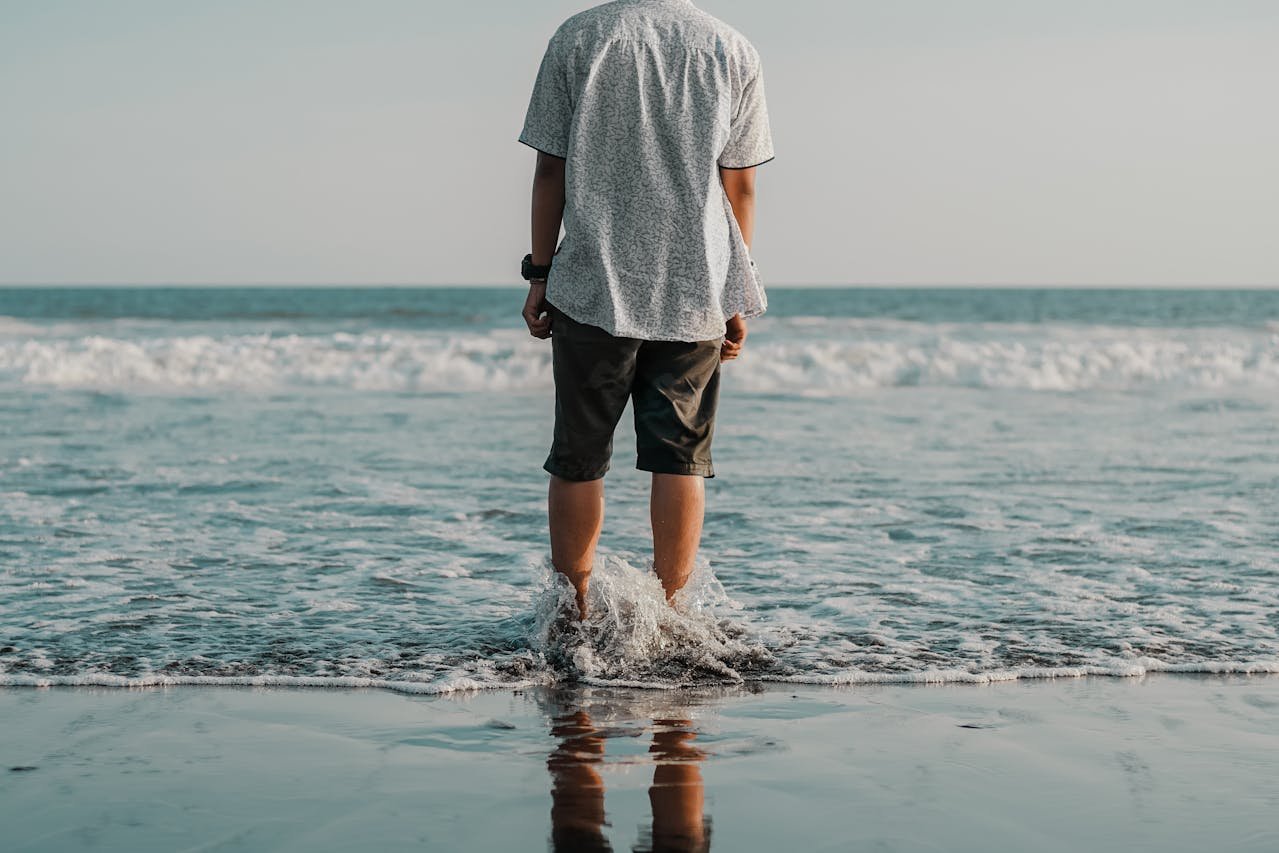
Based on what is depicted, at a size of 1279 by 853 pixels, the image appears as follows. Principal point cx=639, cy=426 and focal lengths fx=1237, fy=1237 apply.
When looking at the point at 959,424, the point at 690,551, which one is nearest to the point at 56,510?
the point at 690,551

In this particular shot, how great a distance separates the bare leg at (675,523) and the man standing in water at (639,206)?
0.11 m

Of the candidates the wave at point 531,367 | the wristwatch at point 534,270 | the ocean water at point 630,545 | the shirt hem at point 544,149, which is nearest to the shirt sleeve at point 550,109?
the shirt hem at point 544,149

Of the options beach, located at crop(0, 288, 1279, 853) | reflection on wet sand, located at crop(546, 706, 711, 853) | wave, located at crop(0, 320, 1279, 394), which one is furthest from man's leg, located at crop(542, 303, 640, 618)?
wave, located at crop(0, 320, 1279, 394)

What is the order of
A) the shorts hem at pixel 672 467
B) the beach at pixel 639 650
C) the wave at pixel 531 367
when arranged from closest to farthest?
the beach at pixel 639 650, the shorts hem at pixel 672 467, the wave at pixel 531 367

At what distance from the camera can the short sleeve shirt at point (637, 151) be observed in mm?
2689

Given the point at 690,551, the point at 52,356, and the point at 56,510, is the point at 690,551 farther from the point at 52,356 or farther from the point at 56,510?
the point at 52,356

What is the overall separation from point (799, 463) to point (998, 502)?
1364 millimetres

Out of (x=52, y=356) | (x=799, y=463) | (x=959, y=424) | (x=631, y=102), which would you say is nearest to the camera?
(x=631, y=102)

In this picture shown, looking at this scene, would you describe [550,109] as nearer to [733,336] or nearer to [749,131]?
[749,131]

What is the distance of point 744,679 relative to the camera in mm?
2768

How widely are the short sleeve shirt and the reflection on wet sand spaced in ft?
2.82

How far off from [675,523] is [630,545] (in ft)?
4.70

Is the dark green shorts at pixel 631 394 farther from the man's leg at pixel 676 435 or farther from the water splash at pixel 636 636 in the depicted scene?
the water splash at pixel 636 636

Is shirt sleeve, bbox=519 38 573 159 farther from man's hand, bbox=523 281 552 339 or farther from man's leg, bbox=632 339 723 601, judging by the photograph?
man's leg, bbox=632 339 723 601
